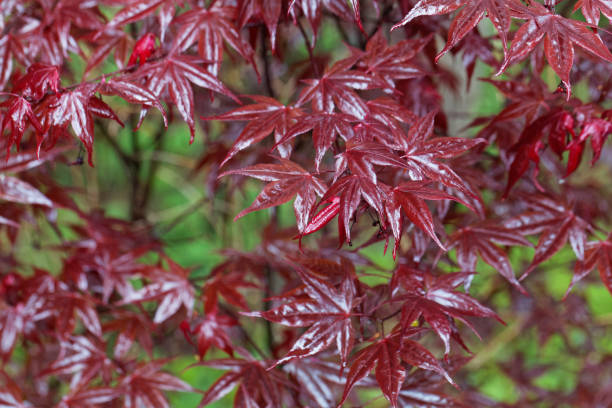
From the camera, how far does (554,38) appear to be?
791 mm

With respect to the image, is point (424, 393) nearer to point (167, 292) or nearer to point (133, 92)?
point (167, 292)

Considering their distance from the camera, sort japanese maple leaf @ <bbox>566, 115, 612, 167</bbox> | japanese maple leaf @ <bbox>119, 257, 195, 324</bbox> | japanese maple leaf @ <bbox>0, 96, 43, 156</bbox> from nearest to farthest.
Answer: japanese maple leaf @ <bbox>0, 96, 43, 156</bbox> < japanese maple leaf @ <bbox>566, 115, 612, 167</bbox> < japanese maple leaf @ <bbox>119, 257, 195, 324</bbox>

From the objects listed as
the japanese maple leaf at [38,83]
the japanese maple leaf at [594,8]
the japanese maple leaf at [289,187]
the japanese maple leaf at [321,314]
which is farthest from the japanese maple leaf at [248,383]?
the japanese maple leaf at [594,8]

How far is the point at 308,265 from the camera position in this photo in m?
0.94

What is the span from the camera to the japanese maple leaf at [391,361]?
79 centimetres

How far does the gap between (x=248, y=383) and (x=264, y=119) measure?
470mm

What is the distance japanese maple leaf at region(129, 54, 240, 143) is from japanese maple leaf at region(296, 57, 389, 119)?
0.13m

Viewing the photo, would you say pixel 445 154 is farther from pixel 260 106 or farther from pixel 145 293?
pixel 145 293

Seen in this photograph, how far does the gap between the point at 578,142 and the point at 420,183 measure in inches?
15.2

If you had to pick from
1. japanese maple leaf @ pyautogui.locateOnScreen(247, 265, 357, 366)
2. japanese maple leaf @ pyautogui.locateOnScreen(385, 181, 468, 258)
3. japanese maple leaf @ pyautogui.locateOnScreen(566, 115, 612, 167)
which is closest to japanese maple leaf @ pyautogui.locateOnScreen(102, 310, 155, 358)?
japanese maple leaf @ pyautogui.locateOnScreen(247, 265, 357, 366)

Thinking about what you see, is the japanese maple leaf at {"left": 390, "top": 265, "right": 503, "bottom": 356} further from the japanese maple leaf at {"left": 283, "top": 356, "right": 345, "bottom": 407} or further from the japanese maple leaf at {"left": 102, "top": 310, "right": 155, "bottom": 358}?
the japanese maple leaf at {"left": 102, "top": 310, "right": 155, "bottom": 358}

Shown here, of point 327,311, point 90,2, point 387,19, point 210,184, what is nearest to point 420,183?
point 327,311

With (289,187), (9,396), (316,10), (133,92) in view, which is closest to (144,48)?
(133,92)

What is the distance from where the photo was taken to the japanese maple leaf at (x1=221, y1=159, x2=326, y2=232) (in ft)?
2.59
